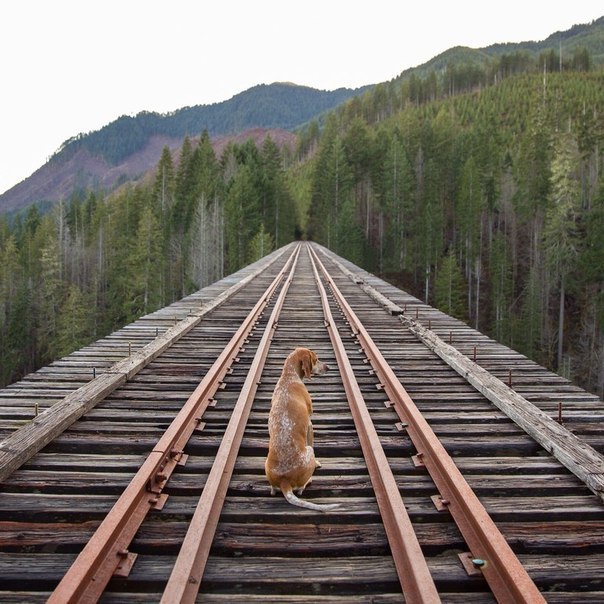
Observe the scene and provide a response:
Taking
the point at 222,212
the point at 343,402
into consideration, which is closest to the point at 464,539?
the point at 343,402

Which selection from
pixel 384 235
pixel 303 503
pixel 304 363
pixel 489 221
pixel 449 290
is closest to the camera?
pixel 303 503

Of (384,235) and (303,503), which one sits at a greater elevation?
(384,235)

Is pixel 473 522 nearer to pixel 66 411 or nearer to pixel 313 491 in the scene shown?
pixel 313 491

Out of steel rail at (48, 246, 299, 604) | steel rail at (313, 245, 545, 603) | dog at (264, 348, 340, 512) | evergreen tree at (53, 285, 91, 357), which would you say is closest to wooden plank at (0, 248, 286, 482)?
steel rail at (48, 246, 299, 604)

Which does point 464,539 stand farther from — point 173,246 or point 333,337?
point 173,246

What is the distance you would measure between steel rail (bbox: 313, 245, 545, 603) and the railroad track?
1cm

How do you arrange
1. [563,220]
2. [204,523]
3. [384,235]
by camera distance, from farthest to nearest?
[384,235] < [563,220] < [204,523]

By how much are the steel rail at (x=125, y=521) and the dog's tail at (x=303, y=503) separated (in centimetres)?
76

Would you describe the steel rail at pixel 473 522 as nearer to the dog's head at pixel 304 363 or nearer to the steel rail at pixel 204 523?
the dog's head at pixel 304 363

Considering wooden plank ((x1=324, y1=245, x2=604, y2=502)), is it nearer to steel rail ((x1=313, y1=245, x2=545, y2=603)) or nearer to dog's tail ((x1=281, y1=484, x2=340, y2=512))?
steel rail ((x1=313, y1=245, x2=545, y2=603))

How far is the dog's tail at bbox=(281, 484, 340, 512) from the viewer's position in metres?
3.24

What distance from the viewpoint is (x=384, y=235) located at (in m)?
67.1

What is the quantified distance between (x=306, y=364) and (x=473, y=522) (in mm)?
1860

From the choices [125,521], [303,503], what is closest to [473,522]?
[303,503]
